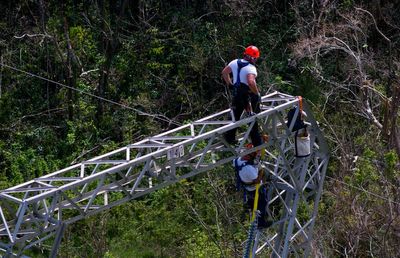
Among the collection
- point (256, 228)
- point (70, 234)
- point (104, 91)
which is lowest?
point (70, 234)

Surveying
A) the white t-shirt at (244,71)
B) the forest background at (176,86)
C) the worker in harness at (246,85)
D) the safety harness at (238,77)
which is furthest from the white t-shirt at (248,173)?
the forest background at (176,86)

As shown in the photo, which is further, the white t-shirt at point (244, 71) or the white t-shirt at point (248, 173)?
the white t-shirt at point (248, 173)

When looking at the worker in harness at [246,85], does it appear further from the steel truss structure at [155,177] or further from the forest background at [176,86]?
the forest background at [176,86]

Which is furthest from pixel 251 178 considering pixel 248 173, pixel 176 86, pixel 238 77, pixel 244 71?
pixel 176 86

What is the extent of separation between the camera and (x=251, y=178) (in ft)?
50.5

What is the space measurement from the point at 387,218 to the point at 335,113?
20.1 feet

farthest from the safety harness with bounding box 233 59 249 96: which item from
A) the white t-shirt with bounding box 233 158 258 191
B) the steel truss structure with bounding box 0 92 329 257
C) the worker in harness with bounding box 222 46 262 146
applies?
the white t-shirt with bounding box 233 158 258 191

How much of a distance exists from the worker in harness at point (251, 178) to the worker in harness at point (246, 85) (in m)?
0.29

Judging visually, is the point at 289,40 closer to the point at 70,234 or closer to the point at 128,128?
the point at 128,128

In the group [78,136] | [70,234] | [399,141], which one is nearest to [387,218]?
[399,141]

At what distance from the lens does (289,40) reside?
29469 millimetres

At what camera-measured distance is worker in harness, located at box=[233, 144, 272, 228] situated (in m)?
15.4

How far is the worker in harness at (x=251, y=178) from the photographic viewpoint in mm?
15367

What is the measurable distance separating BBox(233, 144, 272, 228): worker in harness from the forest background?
716cm
